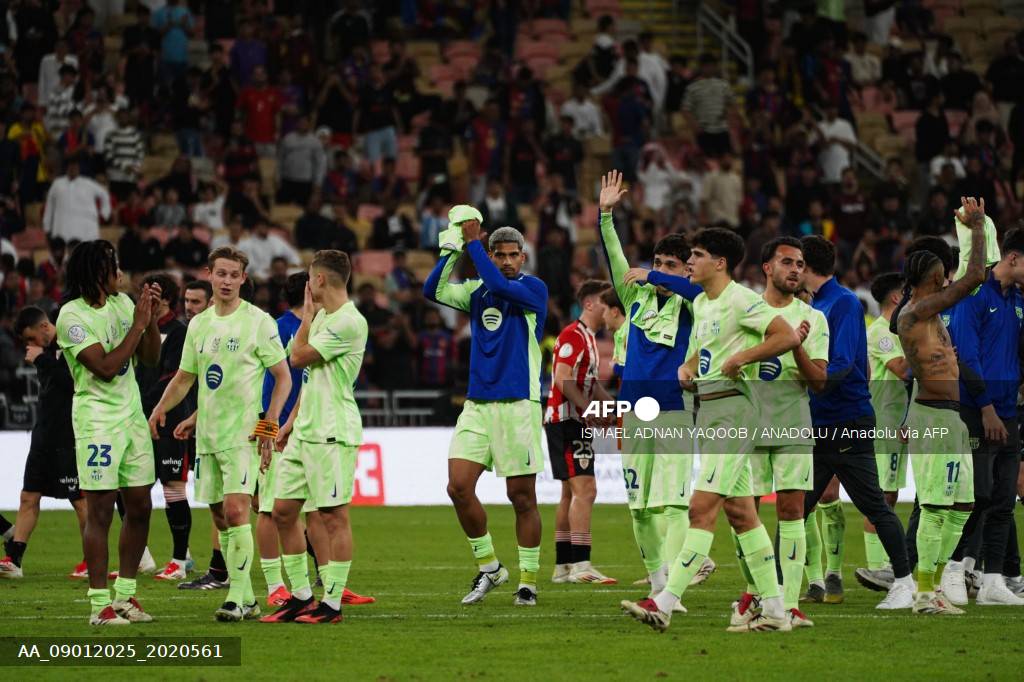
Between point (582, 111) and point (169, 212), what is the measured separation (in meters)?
8.70

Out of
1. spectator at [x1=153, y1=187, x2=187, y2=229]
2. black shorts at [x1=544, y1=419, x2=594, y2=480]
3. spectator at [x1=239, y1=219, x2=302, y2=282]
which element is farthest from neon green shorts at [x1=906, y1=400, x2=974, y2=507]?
spectator at [x1=153, y1=187, x2=187, y2=229]

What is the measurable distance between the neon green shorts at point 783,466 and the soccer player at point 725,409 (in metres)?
0.43

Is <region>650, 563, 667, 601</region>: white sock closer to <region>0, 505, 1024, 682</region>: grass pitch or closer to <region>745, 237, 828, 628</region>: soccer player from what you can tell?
<region>0, 505, 1024, 682</region>: grass pitch

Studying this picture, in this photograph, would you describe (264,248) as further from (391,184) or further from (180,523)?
(180,523)

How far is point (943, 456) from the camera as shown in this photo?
11.8 meters

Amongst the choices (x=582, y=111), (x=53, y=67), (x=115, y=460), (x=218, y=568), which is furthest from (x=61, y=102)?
(x=115, y=460)

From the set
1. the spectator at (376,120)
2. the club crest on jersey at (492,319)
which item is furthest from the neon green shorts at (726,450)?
the spectator at (376,120)

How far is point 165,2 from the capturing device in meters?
31.5

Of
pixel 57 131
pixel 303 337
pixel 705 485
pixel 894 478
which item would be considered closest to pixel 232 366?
pixel 303 337

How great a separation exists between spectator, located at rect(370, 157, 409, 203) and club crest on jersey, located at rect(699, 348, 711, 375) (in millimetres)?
18235

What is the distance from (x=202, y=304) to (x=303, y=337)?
307cm

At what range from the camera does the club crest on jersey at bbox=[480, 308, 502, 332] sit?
1245 centimetres

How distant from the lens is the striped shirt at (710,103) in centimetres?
3116

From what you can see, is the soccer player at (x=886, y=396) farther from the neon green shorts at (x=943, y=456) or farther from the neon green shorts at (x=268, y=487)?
the neon green shorts at (x=268, y=487)
